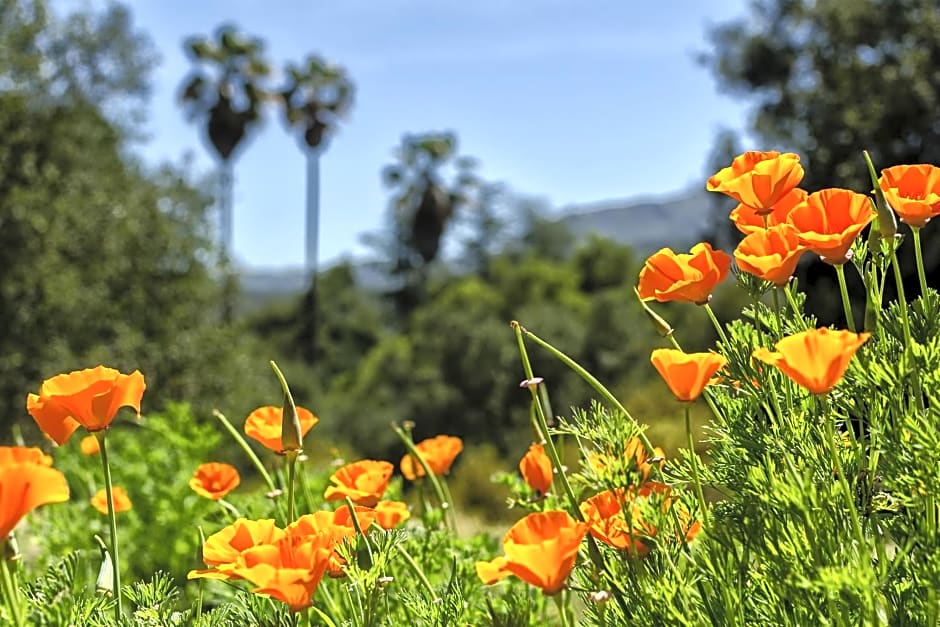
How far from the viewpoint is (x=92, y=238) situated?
12.0m

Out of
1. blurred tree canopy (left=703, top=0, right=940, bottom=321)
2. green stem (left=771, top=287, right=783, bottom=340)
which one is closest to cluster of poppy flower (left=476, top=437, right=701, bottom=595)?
green stem (left=771, top=287, right=783, bottom=340)

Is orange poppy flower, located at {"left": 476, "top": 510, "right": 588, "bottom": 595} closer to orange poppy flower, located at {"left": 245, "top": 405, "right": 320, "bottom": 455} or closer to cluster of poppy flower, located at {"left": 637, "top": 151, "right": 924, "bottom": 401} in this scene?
cluster of poppy flower, located at {"left": 637, "top": 151, "right": 924, "bottom": 401}

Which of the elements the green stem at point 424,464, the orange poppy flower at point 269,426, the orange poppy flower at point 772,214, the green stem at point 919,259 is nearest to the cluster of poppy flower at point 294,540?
the orange poppy flower at point 269,426

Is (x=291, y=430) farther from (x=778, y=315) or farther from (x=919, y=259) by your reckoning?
(x=919, y=259)

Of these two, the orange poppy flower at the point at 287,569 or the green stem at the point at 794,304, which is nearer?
the orange poppy flower at the point at 287,569

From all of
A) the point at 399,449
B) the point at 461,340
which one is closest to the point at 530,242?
the point at 461,340

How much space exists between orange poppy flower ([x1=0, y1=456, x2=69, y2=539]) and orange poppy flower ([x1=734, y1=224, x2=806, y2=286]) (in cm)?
85

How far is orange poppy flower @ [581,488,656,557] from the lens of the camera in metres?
1.21

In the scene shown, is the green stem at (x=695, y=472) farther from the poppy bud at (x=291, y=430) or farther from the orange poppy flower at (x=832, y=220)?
the poppy bud at (x=291, y=430)

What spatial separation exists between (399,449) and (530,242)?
647 inches

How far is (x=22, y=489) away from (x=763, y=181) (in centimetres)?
102

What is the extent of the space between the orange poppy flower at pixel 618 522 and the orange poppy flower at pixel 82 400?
2.03 feet

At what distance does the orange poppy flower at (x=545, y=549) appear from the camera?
3.55 feet

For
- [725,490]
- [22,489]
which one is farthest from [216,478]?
[725,490]
